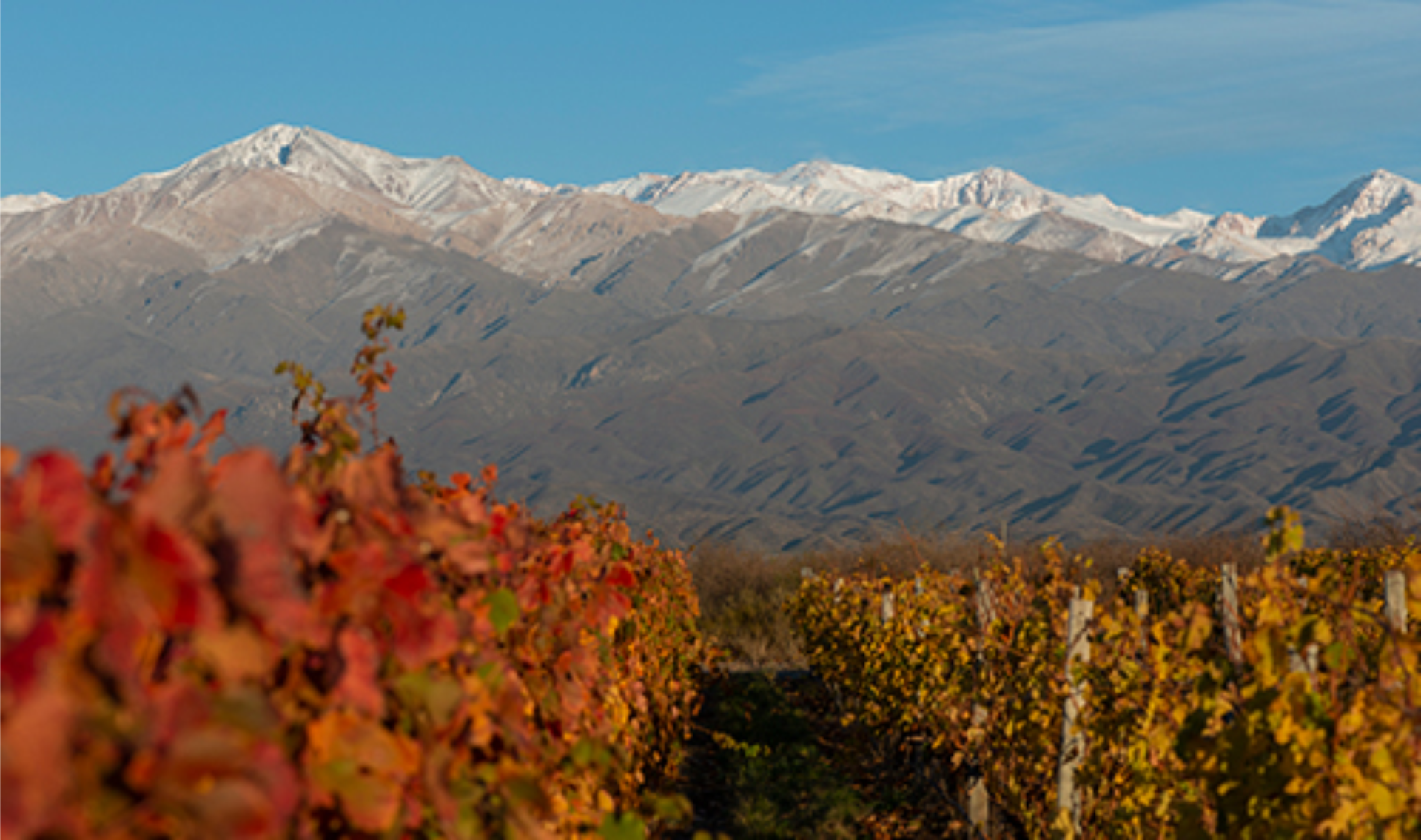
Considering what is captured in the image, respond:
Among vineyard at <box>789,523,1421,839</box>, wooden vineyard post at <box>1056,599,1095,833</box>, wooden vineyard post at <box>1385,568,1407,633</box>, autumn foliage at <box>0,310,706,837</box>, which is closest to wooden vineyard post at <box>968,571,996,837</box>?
vineyard at <box>789,523,1421,839</box>

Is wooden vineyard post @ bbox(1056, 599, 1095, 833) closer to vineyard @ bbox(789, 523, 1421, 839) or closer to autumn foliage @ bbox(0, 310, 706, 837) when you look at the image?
vineyard @ bbox(789, 523, 1421, 839)

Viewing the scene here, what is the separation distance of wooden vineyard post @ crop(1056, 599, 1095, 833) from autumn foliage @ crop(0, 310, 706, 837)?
317 centimetres

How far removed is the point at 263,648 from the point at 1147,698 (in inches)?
189

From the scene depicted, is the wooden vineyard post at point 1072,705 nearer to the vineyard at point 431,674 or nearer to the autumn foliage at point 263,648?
the vineyard at point 431,674

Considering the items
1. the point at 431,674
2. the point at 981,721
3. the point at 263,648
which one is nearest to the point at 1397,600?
the point at 981,721

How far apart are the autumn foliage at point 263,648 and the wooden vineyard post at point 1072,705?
317 centimetres

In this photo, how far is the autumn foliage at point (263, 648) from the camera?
111 cm

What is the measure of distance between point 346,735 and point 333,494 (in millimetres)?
521

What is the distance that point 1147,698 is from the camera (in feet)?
17.4

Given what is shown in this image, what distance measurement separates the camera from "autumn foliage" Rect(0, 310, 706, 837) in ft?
3.65

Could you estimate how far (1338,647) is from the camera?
3.12 metres

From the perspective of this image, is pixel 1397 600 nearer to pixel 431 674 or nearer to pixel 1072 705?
pixel 1072 705

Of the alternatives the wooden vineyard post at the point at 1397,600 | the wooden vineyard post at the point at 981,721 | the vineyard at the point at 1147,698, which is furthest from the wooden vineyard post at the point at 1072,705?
the wooden vineyard post at the point at 1397,600

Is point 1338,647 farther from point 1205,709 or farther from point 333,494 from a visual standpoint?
point 333,494
